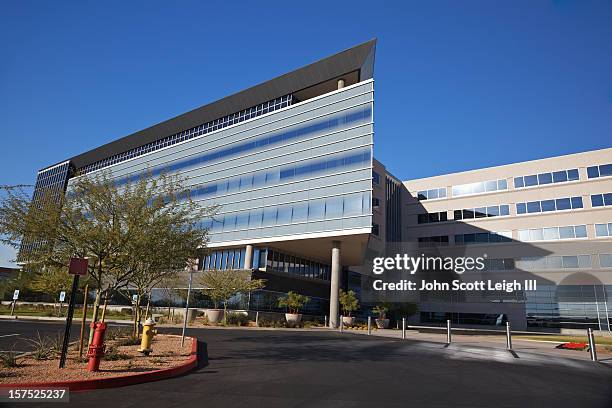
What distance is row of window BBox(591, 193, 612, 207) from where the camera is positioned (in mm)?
44281

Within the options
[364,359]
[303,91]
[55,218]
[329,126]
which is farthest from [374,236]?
[55,218]

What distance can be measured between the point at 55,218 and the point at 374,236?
3912 cm

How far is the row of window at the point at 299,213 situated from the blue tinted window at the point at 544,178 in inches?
1015

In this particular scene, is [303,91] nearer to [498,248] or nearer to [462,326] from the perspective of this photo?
[498,248]

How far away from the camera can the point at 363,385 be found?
905 cm

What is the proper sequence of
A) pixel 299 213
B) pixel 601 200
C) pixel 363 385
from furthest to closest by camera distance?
1. pixel 601 200
2. pixel 299 213
3. pixel 363 385

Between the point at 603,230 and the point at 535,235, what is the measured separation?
6.36 m

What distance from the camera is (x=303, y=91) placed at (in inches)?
1762

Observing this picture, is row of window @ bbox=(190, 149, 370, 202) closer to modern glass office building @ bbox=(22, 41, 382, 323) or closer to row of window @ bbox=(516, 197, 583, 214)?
modern glass office building @ bbox=(22, 41, 382, 323)

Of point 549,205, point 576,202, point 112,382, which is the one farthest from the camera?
point 549,205

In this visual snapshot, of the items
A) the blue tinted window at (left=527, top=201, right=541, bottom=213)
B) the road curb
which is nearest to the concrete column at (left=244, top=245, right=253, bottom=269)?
the road curb

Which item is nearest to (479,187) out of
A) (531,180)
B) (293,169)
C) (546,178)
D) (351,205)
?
(531,180)

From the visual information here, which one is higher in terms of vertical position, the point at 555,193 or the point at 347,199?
the point at 555,193

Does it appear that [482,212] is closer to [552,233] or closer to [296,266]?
[552,233]
